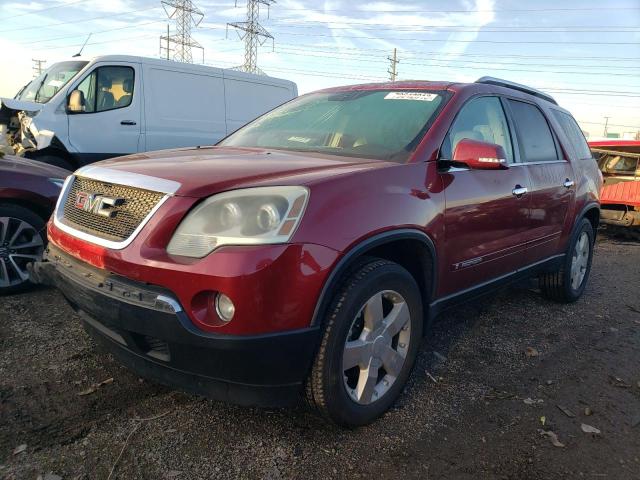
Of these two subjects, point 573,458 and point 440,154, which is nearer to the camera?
point 573,458

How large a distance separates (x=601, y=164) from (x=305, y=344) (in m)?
9.28

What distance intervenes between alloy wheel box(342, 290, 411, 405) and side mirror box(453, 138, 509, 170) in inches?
35.0

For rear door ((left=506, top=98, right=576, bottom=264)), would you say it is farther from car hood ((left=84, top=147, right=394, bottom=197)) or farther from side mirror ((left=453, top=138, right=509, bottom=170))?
car hood ((left=84, top=147, right=394, bottom=197))

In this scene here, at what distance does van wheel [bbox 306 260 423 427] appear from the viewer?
2.33 meters

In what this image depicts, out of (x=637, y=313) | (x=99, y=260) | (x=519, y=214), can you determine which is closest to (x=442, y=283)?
(x=519, y=214)

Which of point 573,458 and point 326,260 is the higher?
point 326,260

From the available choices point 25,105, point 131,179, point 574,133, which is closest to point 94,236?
point 131,179

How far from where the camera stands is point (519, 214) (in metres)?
3.66

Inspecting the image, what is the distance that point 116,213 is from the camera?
2416 mm

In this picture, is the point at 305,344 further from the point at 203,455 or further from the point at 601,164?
the point at 601,164

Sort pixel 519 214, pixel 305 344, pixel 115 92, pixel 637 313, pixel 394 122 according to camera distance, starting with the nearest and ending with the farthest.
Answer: pixel 305 344 → pixel 394 122 → pixel 519 214 → pixel 637 313 → pixel 115 92

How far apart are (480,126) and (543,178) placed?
0.86 m

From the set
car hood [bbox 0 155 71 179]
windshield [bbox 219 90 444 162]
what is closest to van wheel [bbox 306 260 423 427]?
windshield [bbox 219 90 444 162]

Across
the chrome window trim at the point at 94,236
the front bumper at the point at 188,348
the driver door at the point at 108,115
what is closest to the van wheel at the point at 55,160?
the driver door at the point at 108,115
